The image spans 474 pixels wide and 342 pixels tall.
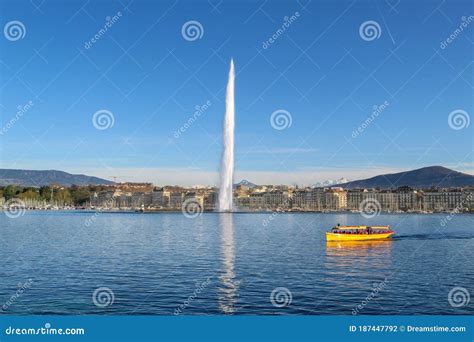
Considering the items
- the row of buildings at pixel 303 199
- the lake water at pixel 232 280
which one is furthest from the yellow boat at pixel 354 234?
the row of buildings at pixel 303 199

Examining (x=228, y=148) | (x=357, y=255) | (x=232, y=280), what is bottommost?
(x=357, y=255)

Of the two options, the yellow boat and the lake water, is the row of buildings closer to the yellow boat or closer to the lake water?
the yellow boat

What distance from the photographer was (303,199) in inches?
→ 5453

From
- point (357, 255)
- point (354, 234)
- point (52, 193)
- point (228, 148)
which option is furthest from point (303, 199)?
point (357, 255)

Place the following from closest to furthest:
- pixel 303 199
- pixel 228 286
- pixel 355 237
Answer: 1. pixel 228 286
2. pixel 355 237
3. pixel 303 199

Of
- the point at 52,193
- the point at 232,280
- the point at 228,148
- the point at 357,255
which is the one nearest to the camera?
the point at 232,280

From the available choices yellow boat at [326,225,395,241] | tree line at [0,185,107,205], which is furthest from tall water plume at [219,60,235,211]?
tree line at [0,185,107,205]

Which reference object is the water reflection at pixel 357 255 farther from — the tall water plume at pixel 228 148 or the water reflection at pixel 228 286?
the tall water plume at pixel 228 148

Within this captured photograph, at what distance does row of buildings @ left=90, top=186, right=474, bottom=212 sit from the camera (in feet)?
419

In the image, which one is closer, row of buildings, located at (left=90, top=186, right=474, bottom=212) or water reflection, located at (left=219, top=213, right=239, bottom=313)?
water reflection, located at (left=219, top=213, right=239, bottom=313)

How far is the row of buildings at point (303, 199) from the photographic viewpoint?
12756 centimetres

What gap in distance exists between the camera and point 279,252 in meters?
29.9

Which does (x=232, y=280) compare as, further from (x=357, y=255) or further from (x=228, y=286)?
(x=357, y=255)

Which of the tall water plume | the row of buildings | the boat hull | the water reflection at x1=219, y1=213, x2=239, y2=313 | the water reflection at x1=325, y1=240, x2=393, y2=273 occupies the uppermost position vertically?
the tall water plume
